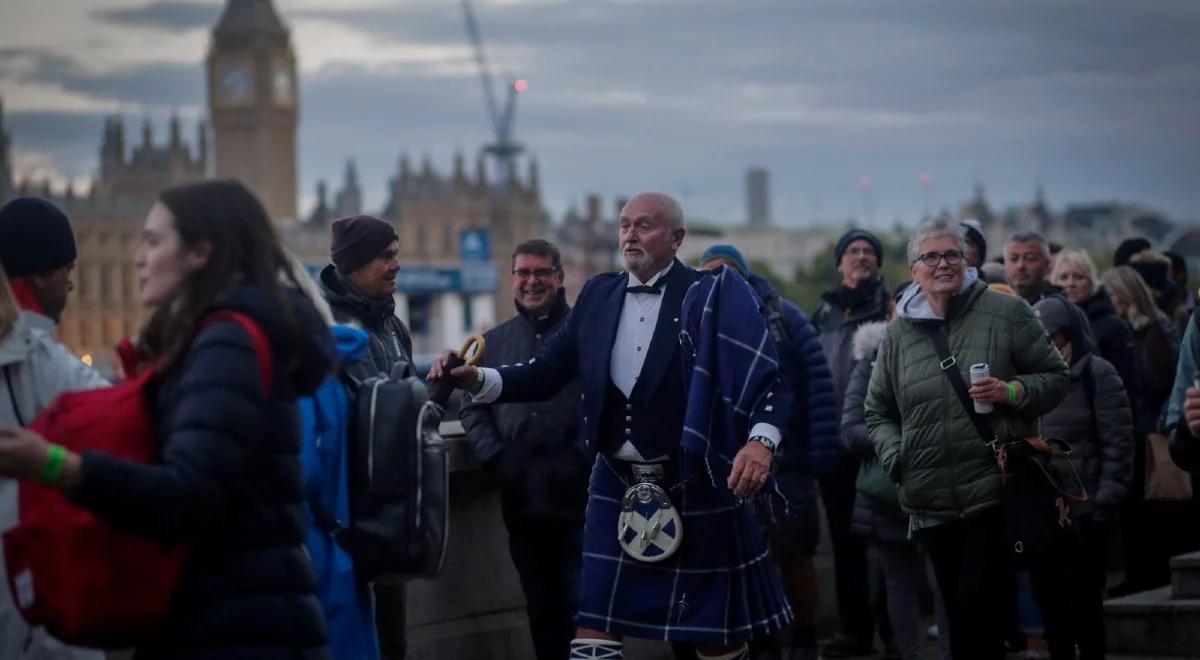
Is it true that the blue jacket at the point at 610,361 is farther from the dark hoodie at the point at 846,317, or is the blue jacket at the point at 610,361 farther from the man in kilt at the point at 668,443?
the dark hoodie at the point at 846,317

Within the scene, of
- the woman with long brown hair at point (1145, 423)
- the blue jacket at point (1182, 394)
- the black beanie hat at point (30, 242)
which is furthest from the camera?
the woman with long brown hair at point (1145, 423)

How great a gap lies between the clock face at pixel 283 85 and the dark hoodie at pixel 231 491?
171 meters

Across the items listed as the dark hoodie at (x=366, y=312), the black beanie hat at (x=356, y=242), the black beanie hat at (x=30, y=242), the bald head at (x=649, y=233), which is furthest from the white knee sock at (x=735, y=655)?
the black beanie hat at (x=30, y=242)

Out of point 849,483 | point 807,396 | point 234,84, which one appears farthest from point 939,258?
point 234,84

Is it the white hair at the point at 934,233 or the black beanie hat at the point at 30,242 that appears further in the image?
the white hair at the point at 934,233

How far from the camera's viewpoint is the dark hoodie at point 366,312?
6.76 meters

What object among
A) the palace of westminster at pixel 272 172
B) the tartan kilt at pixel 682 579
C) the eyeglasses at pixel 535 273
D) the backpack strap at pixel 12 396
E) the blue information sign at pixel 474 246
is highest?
the palace of westminster at pixel 272 172

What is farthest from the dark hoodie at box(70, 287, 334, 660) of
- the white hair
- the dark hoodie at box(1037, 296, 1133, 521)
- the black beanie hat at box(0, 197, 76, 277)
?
the dark hoodie at box(1037, 296, 1133, 521)

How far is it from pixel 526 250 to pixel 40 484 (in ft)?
14.6

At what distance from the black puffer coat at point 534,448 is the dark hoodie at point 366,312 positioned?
1049 mm

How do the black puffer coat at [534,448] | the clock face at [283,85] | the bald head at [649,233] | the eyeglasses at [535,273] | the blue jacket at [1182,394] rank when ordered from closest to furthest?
the bald head at [649,233]
the blue jacket at [1182,394]
the black puffer coat at [534,448]
the eyeglasses at [535,273]
the clock face at [283,85]

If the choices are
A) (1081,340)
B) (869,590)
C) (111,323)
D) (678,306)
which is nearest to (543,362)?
(678,306)

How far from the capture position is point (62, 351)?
194 inches

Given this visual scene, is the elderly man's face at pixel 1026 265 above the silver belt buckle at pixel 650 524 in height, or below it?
above
